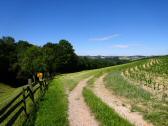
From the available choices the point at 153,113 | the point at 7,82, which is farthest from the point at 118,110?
the point at 7,82

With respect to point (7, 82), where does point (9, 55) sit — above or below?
above

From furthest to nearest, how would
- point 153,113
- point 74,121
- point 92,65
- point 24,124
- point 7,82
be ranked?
point 92,65 < point 7,82 < point 153,113 < point 74,121 < point 24,124

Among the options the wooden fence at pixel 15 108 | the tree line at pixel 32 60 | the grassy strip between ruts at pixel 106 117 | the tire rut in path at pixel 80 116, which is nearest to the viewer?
the wooden fence at pixel 15 108

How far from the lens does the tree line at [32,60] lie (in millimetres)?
72000

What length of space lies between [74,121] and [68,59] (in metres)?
82.9

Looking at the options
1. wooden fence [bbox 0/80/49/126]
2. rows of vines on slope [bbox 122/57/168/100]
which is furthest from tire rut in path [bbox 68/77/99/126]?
rows of vines on slope [bbox 122/57/168/100]

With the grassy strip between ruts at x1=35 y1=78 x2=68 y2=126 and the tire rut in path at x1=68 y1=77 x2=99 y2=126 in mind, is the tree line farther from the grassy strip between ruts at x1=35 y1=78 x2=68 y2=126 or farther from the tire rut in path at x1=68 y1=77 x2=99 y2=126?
the tire rut in path at x1=68 y1=77 x2=99 y2=126

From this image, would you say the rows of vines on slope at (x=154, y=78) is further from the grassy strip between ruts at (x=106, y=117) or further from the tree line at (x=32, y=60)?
the tree line at (x=32, y=60)

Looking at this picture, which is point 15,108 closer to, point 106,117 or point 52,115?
point 52,115

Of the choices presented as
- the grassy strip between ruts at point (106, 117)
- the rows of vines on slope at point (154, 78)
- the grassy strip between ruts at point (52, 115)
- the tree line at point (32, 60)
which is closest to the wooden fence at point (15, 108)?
the grassy strip between ruts at point (52, 115)

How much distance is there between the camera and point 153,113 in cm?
1570

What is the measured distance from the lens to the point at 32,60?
71.3 m

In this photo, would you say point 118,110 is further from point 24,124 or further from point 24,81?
point 24,81

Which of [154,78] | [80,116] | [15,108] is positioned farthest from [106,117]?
[154,78]
